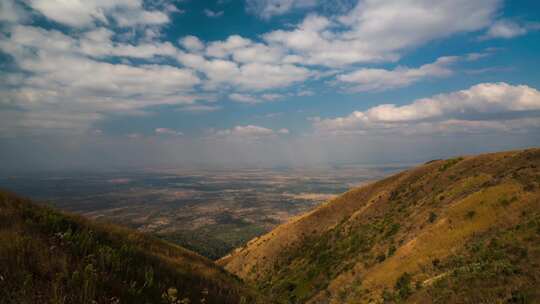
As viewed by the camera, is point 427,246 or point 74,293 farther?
point 427,246

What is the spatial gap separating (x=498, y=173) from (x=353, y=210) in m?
22.3

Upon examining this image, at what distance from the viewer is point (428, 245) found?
2223cm

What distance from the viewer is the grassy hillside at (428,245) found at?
→ 14.5 m

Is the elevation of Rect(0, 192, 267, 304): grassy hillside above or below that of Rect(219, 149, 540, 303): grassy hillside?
above

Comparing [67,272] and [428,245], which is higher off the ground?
[67,272]

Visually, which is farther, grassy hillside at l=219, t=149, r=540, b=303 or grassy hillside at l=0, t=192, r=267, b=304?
grassy hillside at l=219, t=149, r=540, b=303

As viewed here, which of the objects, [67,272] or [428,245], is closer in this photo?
[67,272]

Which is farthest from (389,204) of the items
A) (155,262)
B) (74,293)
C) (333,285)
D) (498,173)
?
(74,293)

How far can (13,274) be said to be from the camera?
4.38 meters

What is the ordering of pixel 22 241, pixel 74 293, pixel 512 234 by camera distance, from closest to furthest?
pixel 74 293
pixel 22 241
pixel 512 234

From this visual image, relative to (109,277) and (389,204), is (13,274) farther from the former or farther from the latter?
(389,204)

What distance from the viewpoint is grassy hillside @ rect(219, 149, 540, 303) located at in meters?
14.5

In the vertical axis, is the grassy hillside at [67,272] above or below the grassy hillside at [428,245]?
above

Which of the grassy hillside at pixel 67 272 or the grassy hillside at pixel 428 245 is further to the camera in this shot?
the grassy hillside at pixel 428 245
